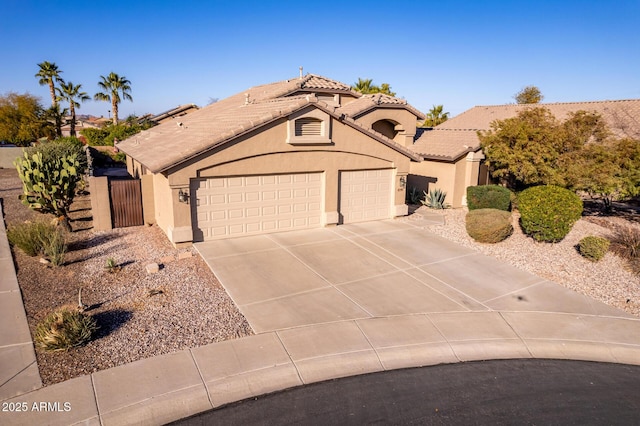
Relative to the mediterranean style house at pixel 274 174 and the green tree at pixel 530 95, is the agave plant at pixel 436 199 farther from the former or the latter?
the green tree at pixel 530 95

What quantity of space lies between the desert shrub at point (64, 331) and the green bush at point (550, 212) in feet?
43.8

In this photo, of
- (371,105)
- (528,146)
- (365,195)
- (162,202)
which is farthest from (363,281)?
(371,105)

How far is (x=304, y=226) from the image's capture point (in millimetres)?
16156

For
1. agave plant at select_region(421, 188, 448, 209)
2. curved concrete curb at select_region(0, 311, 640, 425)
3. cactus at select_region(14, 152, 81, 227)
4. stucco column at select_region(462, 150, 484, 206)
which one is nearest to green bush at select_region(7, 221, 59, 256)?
cactus at select_region(14, 152, 81, 227)

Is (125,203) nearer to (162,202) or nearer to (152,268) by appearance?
(162,202)

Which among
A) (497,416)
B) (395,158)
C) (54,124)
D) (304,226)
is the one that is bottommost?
(497,416)

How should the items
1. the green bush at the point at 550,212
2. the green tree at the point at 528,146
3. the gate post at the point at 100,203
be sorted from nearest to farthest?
1. the green bush at the point at 550,212
2. the gate post at the point at 100,203
3. the green tree at the point at 528,146

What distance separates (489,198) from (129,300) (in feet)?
48.8

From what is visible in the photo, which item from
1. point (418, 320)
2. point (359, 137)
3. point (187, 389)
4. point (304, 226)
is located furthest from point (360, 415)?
point (359, 137)

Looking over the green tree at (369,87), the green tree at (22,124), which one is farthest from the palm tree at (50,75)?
the green tree at (369,87)

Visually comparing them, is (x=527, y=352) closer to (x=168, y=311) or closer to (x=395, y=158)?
(x=168, y=311)

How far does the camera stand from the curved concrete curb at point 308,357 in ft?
20.9

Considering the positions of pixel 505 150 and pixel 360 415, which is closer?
pixel 360 415

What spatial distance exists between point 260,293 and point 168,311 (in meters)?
2.17
